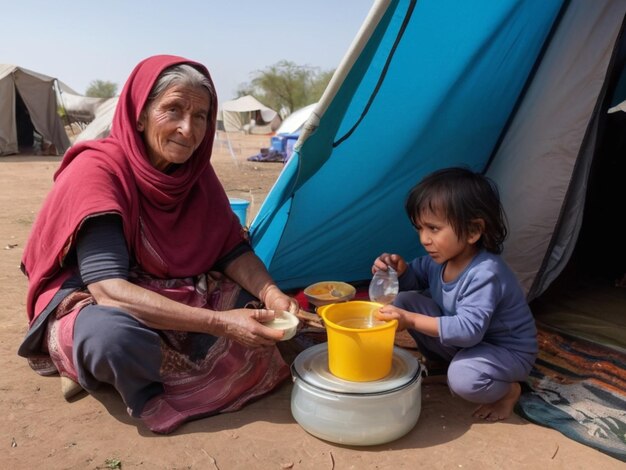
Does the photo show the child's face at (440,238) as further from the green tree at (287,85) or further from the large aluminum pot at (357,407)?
the green tree at (287,85)

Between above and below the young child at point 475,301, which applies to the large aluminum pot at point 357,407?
below

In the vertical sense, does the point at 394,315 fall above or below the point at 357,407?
above

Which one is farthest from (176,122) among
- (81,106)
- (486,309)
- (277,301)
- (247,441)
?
(81,106)

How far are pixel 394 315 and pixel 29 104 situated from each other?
13.5 m

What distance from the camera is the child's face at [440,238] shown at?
2.07 meters

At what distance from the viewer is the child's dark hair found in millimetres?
2035

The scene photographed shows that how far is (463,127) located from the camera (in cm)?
306

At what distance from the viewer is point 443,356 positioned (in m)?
2.38

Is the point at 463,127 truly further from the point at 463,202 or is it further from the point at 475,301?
Result: the point at 475,301

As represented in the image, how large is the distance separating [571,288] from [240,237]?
225 cm

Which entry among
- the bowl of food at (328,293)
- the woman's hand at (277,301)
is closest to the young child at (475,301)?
the woman's hand at (277,301)

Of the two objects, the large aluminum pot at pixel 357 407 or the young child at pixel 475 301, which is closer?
the large aluminum pot at pixel 357 407

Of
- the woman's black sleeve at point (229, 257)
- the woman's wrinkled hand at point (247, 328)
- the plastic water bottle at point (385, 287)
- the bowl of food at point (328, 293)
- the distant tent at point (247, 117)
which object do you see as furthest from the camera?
the distant tent at point (247, 117)

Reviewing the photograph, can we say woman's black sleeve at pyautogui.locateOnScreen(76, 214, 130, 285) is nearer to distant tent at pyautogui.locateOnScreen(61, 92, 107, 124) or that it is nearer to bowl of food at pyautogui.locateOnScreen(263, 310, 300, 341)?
bowl of food at pyautogui.locateOnScreen(263, 310, 300, 341)
